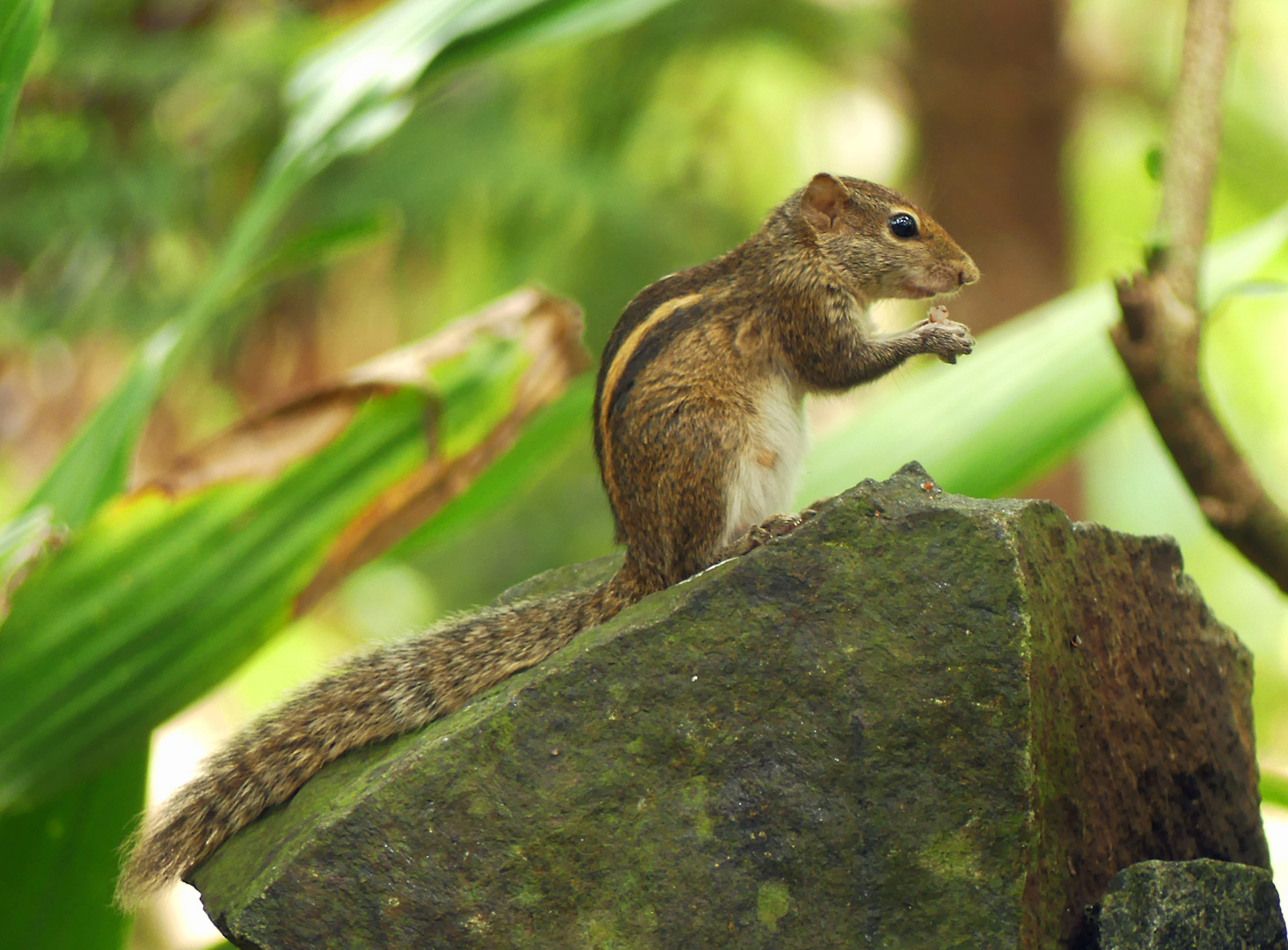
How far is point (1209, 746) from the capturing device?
1573 millimetres

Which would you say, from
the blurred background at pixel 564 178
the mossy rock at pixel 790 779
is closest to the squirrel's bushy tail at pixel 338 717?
the mossy rock at pixel 790 779

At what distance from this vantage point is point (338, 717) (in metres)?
1.63

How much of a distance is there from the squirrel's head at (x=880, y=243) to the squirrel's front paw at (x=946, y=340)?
173 mm

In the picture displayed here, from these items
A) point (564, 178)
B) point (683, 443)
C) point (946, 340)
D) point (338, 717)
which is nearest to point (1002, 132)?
point (564, 178)

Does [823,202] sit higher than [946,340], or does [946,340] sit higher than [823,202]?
[823,202]

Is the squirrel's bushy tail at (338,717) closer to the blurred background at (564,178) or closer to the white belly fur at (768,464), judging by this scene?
the white belly fur at (768,464)

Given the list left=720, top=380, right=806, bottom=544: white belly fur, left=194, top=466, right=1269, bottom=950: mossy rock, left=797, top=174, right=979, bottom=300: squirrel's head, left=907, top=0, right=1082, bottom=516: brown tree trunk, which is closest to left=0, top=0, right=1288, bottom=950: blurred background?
left=907, top=0, right=1082, bottom=516: brown tree trunk

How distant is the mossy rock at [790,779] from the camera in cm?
129

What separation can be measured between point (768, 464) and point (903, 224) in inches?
18.8

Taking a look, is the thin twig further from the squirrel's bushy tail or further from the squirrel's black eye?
the squirrel's bushy tail

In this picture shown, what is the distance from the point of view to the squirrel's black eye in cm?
188

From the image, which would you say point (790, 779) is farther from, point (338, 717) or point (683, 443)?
point (338, 717)

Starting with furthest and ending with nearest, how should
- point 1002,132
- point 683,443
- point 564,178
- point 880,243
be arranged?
1. point 564,178
2. point 1002,132
3. point 880,243
4. point 683,443

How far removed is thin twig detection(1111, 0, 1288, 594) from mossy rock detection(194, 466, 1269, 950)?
Answer: 438 millimetres
